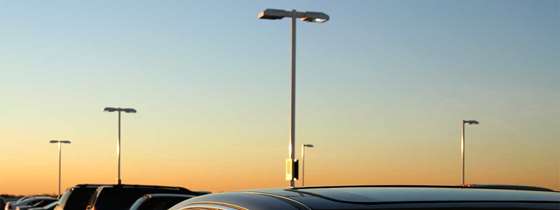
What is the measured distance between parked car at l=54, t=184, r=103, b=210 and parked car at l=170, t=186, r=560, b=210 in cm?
1777

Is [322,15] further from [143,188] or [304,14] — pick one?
[143,188]

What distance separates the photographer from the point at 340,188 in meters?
4.72

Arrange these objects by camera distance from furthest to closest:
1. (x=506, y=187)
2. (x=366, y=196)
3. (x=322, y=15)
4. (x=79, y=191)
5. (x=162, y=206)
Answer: (x=322, y=15) < (x=79, y=191) < (x=162, y=206) < (x=506, y=187) < (x=366, y=196)

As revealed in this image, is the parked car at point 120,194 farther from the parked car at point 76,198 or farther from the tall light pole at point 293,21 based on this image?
the tall light pole at point 293,21

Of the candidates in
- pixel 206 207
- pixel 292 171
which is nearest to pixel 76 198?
pixel 292 171

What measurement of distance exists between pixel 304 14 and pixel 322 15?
677 mm

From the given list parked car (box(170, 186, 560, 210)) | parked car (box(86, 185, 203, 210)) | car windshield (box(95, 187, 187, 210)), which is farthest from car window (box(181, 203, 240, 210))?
car windshield (box(95, 187, 187, 210))

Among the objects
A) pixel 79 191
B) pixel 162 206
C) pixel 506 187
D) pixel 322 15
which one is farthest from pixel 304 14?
pixel 506 187

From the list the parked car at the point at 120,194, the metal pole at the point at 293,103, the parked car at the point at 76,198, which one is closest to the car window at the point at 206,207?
the parked car at the point at 120,194

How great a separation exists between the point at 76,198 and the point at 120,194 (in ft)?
8.41

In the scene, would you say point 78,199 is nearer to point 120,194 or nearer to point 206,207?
point 120,194

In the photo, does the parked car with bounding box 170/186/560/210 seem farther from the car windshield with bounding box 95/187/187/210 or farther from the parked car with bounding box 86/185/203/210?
the car windshield with bounding box 95/187/187/210

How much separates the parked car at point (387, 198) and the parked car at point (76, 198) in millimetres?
17770

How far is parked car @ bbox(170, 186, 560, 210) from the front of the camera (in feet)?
13.0
